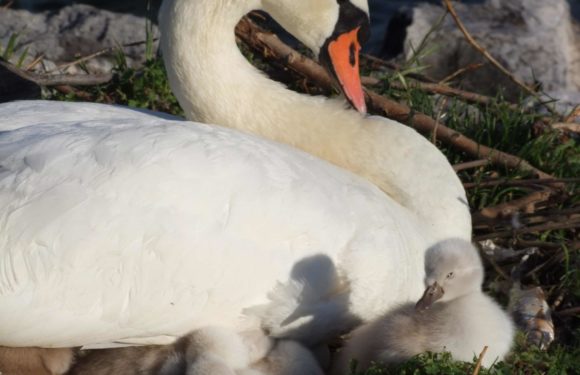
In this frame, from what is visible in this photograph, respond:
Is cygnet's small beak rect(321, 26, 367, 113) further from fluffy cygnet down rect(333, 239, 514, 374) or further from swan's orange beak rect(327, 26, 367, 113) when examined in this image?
fluffy cygnet down rect(333, 239, 514, 374)

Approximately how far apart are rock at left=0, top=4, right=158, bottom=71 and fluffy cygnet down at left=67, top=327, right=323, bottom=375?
3.52 meters

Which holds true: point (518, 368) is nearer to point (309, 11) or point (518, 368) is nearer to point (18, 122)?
point (309, 11)

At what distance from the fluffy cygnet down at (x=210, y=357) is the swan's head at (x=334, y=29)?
1.21 metres

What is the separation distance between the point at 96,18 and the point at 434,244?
12.8 feet

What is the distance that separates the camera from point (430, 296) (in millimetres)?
4523

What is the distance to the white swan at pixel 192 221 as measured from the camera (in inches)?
164

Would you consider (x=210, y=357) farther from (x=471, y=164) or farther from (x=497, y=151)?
(x=497, y=151)

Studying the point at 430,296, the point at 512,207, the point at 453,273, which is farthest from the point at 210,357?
the point at 512,207

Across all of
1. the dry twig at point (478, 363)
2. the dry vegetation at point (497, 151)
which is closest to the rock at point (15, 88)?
the dry vegetation at point (497, 151)

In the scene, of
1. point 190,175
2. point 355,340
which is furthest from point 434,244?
point 190,175

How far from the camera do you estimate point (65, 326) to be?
4180mm

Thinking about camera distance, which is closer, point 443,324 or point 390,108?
point 443,324

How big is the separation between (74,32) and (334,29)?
10.5ft

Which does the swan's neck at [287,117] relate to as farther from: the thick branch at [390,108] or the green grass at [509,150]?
the thick branch at [390,108]
